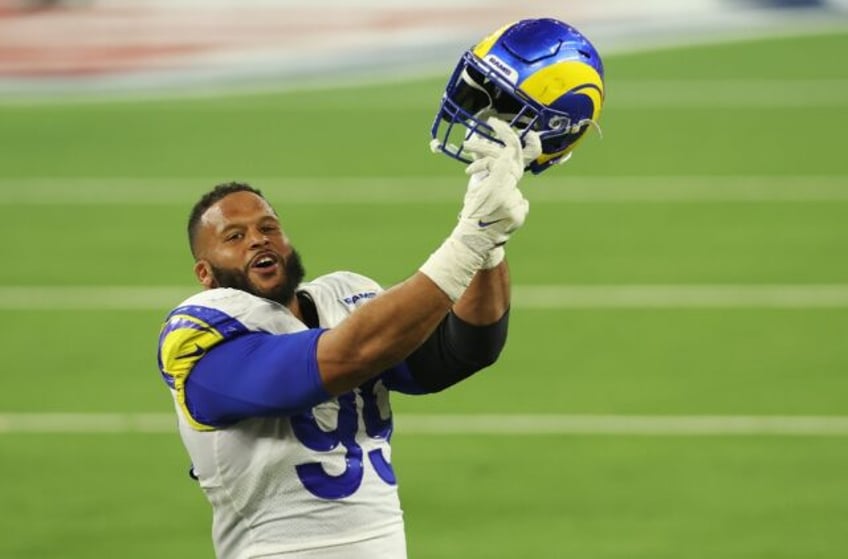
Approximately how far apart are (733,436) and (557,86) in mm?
3220

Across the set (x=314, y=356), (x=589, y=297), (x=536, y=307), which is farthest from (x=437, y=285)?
(x=589, y=297)

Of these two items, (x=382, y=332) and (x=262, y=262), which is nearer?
(x=382, y=332)

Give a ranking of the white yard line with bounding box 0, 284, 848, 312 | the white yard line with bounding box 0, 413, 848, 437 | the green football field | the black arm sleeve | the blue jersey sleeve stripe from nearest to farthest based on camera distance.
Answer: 1. the blue jersey sleeve stripe
2. the black arm sleeve
3. the green football field
4. the white yard line with bounding box 0, 413, 848, 437
5. the white yard line with bounding box 0, 284, 848, 312

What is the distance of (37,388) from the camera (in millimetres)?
6844

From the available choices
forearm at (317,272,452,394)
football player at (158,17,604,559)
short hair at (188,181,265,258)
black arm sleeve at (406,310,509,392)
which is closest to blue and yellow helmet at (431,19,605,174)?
football player at (158,17,604,559)

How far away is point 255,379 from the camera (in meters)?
3.34

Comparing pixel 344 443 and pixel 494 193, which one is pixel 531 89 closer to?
pixel 494 193

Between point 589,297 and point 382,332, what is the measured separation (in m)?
4.69

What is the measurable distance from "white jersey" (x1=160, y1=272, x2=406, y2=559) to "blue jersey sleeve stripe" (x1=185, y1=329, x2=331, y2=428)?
0.05 metres

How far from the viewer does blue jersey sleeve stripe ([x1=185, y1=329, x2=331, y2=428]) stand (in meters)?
3.28

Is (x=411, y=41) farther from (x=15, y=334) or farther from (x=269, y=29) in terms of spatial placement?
(x=15, y=334)

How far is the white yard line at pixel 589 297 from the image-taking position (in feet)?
25.3

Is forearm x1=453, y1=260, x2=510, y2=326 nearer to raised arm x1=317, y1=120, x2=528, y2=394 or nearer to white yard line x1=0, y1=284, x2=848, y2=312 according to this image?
raised arm x1=317, y1=120, x2=528, y2=394

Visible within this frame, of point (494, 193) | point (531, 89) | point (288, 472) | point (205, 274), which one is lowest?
point (288, 472)
